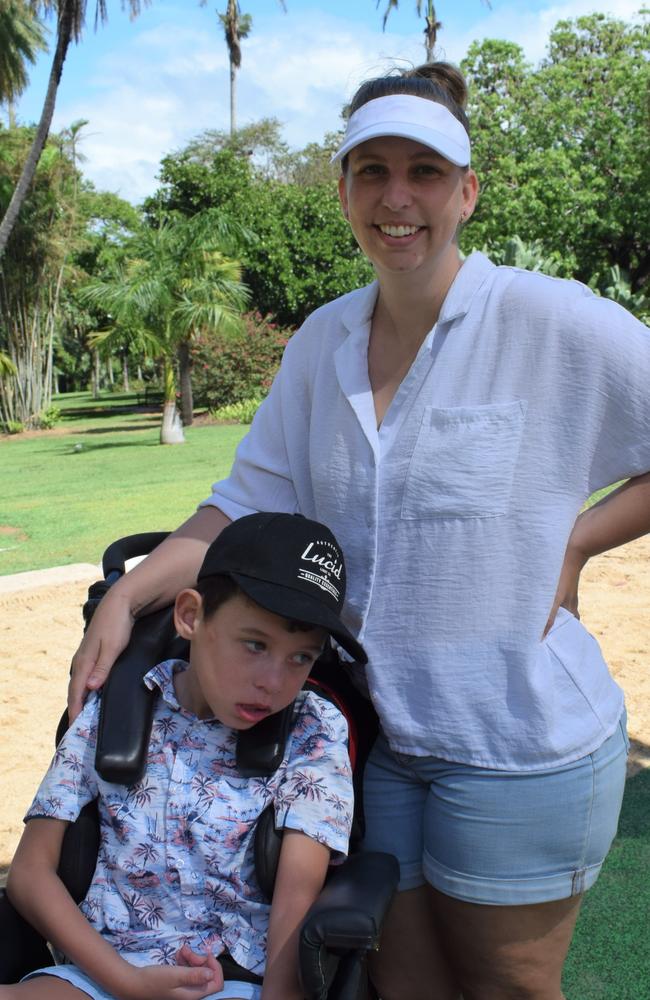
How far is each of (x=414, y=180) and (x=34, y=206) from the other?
2822cm

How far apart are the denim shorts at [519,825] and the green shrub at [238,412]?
74.9 feet

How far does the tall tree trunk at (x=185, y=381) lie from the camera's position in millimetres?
24031

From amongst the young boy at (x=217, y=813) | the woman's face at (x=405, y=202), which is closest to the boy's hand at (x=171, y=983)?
the young boy at (x=217, y=813)

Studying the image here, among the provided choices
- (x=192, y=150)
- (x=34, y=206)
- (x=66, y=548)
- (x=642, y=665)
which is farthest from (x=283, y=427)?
(x=192, y=150)

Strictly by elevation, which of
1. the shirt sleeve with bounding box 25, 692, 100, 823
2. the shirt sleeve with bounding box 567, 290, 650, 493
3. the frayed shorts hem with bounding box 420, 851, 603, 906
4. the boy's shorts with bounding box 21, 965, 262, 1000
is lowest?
the boy's shorts with bounding box 21, 965, 262, 1000

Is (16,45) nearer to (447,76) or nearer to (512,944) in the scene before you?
(447,76)

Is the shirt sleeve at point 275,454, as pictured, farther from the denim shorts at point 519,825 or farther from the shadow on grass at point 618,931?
the shadow on grass at point 618,931

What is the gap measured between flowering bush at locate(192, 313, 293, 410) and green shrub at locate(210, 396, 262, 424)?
0.31 meters

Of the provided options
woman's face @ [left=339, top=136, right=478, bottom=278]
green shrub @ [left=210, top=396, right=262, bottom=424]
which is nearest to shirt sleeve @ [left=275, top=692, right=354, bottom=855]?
woman's face @ [left=339, top=136, right=478, bottom=278]

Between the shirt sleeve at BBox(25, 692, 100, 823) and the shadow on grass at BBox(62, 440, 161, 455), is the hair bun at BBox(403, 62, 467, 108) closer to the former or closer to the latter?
the shirt sleeve at BBox(25, 692, 100, 823)

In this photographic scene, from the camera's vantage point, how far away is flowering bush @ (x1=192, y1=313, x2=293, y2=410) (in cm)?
2652

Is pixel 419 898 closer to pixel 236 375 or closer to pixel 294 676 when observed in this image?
pixel 294 676

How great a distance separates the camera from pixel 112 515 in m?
10.8

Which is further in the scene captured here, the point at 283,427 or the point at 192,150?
the point at 192,150
